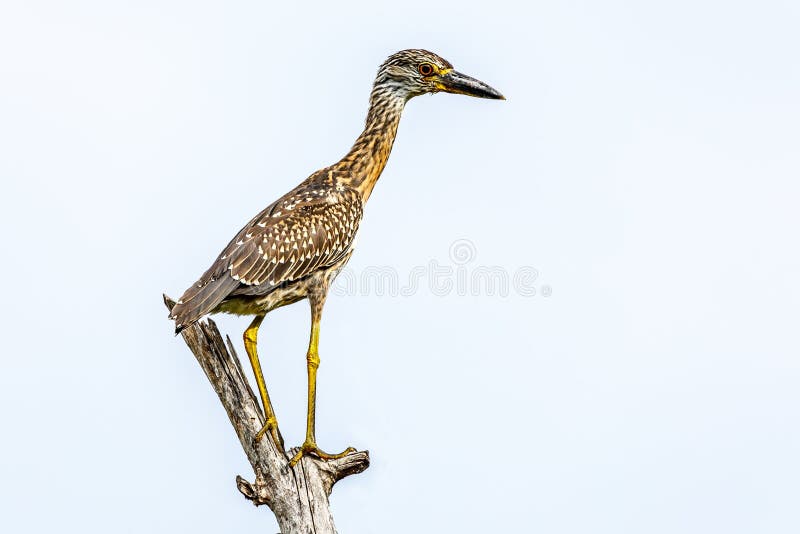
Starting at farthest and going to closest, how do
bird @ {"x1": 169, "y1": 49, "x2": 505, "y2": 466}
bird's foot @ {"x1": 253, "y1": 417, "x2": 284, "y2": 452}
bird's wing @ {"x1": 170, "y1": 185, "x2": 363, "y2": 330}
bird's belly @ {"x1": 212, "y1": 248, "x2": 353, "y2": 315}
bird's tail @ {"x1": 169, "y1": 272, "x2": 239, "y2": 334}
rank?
bird's belly @ {"x1": 212, "y1": 248, "x2": 353, "y2": 315} → bird @ {"x1": 169, "y1": 49, "x2": 505, "y2": 466} → bird's wing @ {"x1": 170, "y1": 185, "x2": 363, "y2": 330} → bird's foot @ {"x1": 253, "y1": 417, "x2": 284, "y2": 452} → bird's tail @ {"x1": 169, "y1": 272, "x2": 239, "y2": 334}

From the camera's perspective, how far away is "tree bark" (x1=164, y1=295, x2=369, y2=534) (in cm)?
841

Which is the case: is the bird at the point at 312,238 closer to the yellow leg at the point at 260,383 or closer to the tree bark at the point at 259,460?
the yellow leg at the point at 260,383

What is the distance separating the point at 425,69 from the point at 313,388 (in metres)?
3.42

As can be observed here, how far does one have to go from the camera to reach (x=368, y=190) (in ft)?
34.7

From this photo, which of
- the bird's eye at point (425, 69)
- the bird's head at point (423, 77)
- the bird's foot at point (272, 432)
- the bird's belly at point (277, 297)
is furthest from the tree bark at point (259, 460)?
the bird's eye at point (425, 69)

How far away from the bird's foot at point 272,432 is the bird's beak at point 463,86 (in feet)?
12.9

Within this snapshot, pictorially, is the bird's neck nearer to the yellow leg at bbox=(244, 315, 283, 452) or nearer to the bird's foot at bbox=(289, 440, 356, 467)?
the yellow leg at bbox=(244, 315, 283, 452)

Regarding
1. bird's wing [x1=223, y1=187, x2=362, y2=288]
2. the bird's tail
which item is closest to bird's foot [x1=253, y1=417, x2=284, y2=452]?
the bird's tail

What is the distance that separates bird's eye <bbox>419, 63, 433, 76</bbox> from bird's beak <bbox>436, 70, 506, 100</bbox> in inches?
5.0

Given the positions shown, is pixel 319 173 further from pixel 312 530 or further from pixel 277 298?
pixel 312 530

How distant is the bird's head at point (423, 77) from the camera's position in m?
10.5

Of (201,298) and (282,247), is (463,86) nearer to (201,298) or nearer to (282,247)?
(282,247)

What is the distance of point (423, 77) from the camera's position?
10.5 m

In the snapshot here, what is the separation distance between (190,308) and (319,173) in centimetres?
252
